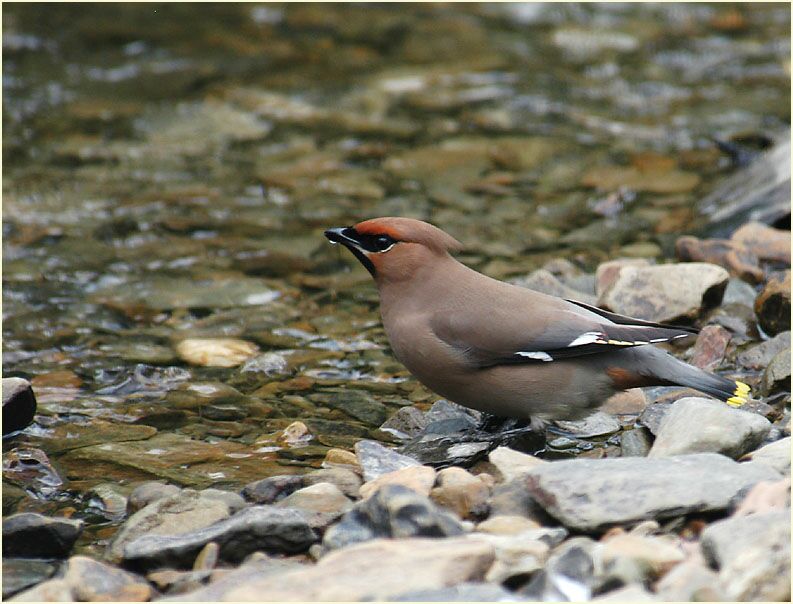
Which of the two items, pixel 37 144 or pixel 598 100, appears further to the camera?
pixel 598 100

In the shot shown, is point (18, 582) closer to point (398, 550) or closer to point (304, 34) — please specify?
point (398, 550)

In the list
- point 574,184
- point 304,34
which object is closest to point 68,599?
point 574,184

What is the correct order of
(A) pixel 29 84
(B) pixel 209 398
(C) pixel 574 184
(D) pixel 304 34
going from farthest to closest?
(D) pixel 304 34 → (A) pixel 29 84 → (C) pixel 574 184 → (B) pixel 209 398

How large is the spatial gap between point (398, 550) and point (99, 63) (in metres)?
10.3

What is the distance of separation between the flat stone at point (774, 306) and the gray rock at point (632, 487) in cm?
273

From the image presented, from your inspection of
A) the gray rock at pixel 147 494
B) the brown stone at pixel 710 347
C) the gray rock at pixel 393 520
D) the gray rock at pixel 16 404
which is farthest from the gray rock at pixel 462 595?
the brown stone at pixel 710 347

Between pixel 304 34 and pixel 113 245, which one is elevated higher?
pixel 304 34

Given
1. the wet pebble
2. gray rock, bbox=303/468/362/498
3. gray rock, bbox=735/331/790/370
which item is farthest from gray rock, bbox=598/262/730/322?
gray rock, bbox=303/468/362/498

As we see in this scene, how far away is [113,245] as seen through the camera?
9.52m

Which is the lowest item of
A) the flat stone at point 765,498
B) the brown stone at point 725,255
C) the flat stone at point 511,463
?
the brown stone at point 725,255

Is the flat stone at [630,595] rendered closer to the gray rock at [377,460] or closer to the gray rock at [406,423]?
the gray rock at [377,460]

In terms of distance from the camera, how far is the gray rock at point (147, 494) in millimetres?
5406

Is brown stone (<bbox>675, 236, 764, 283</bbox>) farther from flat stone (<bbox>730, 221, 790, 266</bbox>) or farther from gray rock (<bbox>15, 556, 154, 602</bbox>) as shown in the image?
gray rock (<bbox>15, 556, 154, 602</bbox>)

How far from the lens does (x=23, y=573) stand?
4.68 m
